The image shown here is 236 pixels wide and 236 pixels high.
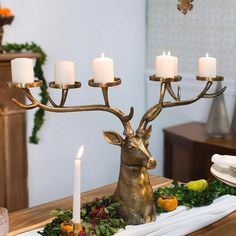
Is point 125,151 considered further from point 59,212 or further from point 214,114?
point 214,114

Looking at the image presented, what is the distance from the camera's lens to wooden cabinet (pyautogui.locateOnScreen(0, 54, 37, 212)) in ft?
10.0

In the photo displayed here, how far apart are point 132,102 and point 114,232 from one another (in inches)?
93.9

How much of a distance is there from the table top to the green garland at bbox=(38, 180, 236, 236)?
1.23m

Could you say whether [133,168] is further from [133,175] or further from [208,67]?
[208,67]

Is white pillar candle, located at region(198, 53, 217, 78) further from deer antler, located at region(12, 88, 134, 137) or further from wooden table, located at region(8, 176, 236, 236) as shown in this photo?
wooden table, located at region(8, 176, 236, 236)

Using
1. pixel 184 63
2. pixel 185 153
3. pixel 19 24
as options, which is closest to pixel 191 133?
pixel 185 153

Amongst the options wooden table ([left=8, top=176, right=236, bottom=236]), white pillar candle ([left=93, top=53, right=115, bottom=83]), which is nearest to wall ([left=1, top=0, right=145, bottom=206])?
wooden table ([left=8, top=176, right=236, bottom=236])

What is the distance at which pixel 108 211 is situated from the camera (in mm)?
1498

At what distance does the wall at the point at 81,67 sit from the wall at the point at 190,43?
4.0 inches

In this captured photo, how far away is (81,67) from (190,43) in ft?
2.49

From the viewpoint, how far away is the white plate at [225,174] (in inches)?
65.3

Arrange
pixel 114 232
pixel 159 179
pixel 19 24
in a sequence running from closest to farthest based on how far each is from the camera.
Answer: pixel 114 232 → pixel 159 179 → pixel 19 24

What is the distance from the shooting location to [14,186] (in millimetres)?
3160

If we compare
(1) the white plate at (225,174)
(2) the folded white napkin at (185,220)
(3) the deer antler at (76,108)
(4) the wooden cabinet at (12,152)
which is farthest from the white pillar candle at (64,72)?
(4) the wooden cabinet at (12,152)
